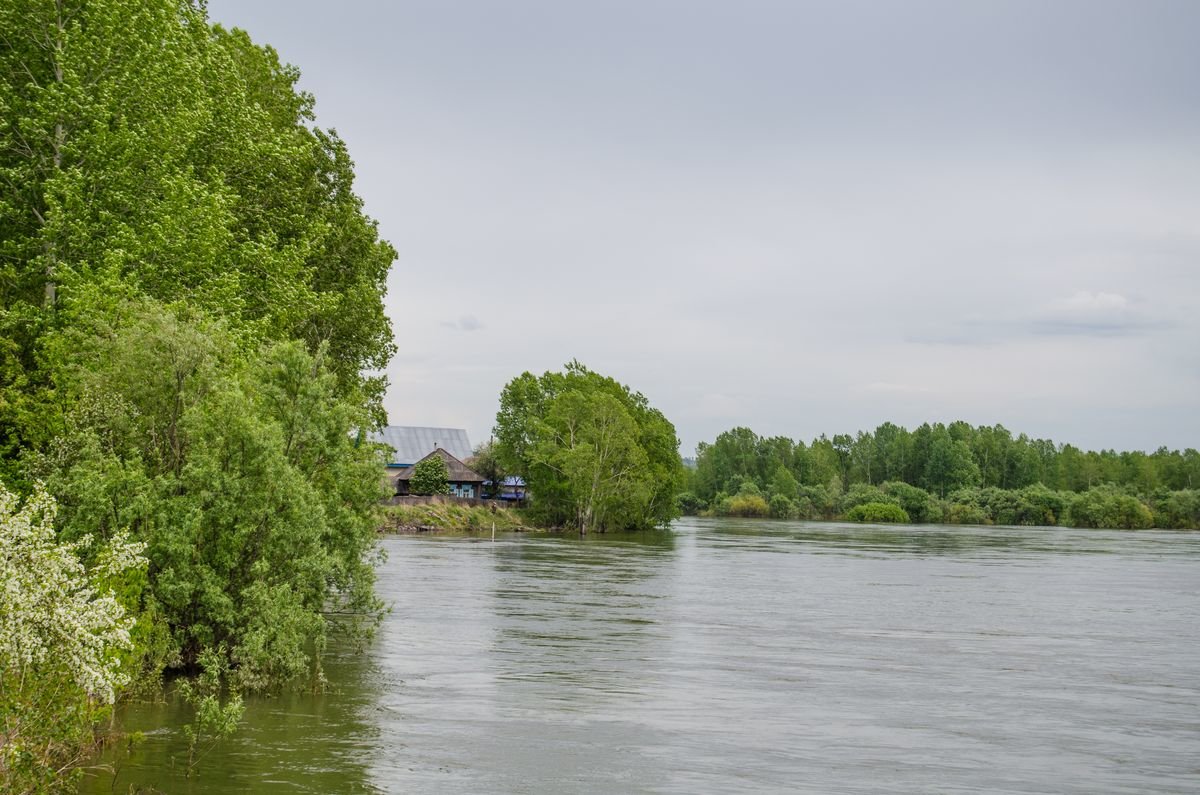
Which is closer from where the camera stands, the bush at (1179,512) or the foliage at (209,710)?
the foliage at (209,710)

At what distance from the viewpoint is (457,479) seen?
395 ft

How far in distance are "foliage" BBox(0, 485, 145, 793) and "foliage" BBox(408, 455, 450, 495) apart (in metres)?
99.1

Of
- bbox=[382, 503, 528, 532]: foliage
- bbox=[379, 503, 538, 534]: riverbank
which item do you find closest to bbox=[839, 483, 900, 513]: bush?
bbox=[379, 503, 538, 534]: riverbank

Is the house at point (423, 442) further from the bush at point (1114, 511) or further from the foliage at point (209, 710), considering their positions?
the foliage at point (209, 710)

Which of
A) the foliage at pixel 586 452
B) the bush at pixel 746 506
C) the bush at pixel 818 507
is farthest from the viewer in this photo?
the bush at pixel 746 506

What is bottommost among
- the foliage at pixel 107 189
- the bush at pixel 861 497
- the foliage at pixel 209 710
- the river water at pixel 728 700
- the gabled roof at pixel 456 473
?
the river water at pixel 728 700

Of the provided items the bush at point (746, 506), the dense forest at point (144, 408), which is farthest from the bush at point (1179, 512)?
the dense forest at point (144, 408)

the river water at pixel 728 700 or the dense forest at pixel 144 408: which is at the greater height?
the dense forest at pixel 144 408

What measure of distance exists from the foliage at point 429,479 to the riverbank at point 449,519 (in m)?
8.78

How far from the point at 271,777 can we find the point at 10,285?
52.8 ft

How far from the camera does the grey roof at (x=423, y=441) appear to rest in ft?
481

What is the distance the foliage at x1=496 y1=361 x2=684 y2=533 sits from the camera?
10225 centimetres

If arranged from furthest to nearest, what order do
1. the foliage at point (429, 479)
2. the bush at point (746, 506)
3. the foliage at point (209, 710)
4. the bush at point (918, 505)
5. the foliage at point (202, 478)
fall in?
the bush at point (746, 506) < the bush at point (918, 505) < the foliage at point (429, 479) < the foliage at point (202, 478) < the foliage at point (209, 710)

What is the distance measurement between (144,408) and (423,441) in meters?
133
